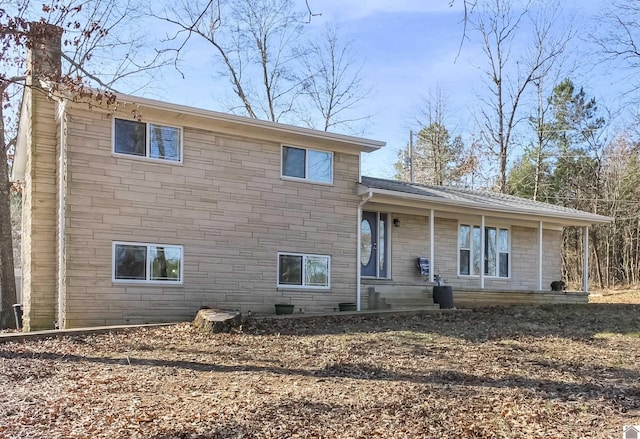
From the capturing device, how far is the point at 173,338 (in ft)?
30.5

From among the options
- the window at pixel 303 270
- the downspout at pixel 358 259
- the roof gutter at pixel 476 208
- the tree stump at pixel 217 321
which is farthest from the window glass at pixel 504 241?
the tree stump at pixel 217 321

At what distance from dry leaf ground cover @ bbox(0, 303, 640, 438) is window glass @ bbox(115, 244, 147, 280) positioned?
1290 mm

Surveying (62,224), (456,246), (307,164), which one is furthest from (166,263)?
(456,246)

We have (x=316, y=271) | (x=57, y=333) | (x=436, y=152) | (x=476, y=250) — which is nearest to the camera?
(x=57, y=333)

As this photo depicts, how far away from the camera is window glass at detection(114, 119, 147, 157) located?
35.4 feet

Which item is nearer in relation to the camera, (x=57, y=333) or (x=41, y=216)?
(x=57, y=333)

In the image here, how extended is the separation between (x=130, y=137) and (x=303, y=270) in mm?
4691

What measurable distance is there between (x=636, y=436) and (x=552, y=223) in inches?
601

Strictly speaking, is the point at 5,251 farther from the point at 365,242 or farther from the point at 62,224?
the point at 365,242

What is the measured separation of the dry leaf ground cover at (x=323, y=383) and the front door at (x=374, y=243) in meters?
4.16

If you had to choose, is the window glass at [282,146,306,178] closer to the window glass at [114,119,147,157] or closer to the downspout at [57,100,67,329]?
the window glass at [114,119,147,157]

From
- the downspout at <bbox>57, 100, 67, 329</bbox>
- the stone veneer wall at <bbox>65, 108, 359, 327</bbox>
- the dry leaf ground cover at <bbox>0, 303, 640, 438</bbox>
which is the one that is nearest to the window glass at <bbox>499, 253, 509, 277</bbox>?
the stone veneer wall at <bbox>65, 108, 359, 327</bbox>

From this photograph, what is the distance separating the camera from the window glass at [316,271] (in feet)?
42.2

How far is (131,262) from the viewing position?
10781 mm
